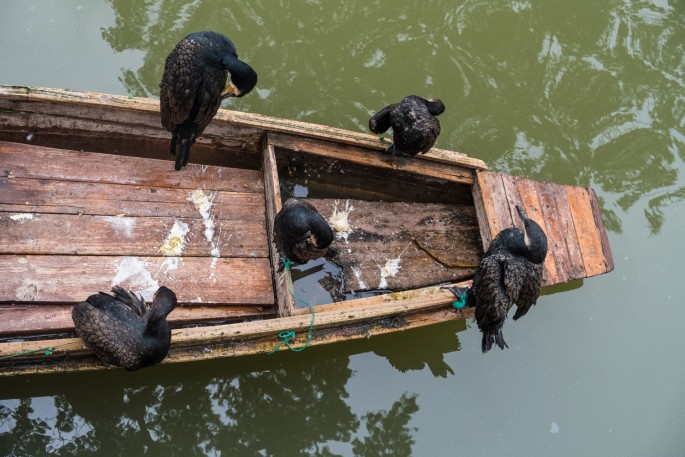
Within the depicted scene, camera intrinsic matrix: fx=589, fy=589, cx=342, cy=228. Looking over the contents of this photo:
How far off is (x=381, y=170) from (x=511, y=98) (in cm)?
210

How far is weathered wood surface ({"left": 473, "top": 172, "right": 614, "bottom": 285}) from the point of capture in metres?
4.65

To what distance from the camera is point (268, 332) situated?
147 inches

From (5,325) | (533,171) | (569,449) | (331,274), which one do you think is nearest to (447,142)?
Answer: (533,171)

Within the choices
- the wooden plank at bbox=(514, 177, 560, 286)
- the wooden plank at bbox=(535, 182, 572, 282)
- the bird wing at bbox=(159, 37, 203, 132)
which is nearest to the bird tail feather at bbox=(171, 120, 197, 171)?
the bird wing at bbox=(159, 37, 203, 132)

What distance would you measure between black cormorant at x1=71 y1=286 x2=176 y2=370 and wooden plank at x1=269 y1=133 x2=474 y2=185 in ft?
5.48

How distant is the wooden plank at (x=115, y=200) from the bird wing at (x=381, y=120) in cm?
109

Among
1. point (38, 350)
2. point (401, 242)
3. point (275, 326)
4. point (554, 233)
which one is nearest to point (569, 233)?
point (554, 233)

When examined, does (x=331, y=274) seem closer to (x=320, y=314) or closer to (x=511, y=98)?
(x=320, y=314)

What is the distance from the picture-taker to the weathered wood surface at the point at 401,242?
4.63 metres

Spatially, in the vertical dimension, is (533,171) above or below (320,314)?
above

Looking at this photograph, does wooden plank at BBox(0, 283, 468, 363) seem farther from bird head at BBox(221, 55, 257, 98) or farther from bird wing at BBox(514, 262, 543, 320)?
bird head at BBox(221, 55, 257, 98)

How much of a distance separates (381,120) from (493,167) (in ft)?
5.43

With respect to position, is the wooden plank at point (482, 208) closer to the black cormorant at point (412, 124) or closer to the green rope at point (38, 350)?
the black cormorant at point (412, 124)

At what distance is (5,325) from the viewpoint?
365 centimetres
